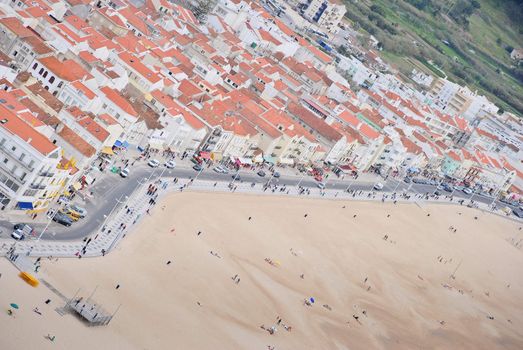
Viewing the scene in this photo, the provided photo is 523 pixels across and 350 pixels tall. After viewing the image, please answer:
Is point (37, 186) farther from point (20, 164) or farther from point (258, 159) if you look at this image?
point (258, 159)

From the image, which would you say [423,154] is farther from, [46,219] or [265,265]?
[46,219]

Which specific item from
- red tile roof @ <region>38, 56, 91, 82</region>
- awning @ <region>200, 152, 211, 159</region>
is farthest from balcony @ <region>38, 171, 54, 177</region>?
awning @ <region>200, 152, 211, 159</region>

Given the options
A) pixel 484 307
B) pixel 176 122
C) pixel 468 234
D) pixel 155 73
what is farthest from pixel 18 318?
pixel 468 234

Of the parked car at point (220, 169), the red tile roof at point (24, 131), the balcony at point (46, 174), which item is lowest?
the balcony at point (46, 174)

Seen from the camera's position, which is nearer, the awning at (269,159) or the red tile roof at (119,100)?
the red tile roof at (119,100)

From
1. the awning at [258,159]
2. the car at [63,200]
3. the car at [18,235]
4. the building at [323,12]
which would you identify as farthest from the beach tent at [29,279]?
the building at [323,12]

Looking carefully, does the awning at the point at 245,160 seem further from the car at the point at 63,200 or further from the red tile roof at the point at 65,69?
the car at the point at 63,200

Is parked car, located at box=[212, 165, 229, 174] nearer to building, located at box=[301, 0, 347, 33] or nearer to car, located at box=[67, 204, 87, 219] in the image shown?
car, located at box=[67, 204, 87, 219]
